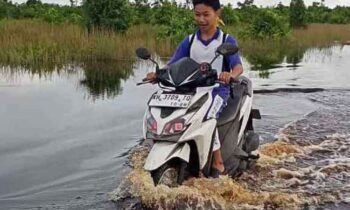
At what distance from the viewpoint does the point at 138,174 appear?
493cm

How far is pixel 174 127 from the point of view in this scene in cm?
436

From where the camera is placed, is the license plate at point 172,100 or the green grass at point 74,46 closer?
the license plate at point 172,100

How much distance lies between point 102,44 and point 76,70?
370 centimetres

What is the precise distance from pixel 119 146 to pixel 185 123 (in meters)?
2.53

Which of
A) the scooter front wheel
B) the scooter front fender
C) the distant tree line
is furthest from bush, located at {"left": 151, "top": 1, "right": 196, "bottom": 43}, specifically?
the scooter front fender

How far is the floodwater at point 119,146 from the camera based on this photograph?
4801 mm

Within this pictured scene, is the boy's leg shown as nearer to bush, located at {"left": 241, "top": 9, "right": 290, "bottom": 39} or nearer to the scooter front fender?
the scooter front fender

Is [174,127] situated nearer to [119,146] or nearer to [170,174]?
[170,174]

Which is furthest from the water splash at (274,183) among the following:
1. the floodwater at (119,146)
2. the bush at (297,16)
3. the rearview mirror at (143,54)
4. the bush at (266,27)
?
the bush at (297,16)

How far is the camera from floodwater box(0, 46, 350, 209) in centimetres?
480

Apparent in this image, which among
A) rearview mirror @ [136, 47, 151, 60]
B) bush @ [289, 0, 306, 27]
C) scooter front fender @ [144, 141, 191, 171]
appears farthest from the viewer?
bush @ [289, 0, 306, 27]

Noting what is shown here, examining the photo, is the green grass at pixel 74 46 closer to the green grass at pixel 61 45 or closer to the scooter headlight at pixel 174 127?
the green grass at pixel 61 45

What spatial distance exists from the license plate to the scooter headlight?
16cm

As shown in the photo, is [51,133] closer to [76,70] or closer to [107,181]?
[107,181]
